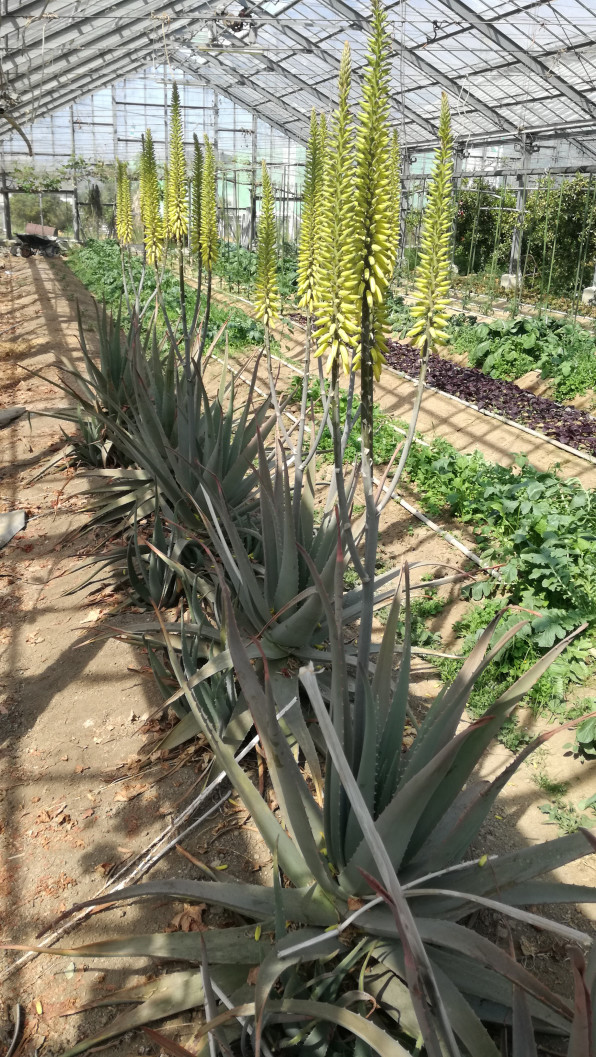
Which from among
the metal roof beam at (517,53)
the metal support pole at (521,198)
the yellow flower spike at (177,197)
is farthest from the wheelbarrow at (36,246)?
the yellow flower spike at (177,197)

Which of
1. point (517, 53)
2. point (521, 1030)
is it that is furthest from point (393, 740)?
point (517, 53)

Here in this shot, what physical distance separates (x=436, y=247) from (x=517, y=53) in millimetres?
14382

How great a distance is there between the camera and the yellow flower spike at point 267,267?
9.82ft

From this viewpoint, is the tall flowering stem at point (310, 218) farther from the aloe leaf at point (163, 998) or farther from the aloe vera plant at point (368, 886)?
the aloe leaf at point (163, 998)

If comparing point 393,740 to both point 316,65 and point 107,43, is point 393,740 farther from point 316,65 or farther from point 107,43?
point 316,65

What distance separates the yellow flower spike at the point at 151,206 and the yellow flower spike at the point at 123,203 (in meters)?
0.76

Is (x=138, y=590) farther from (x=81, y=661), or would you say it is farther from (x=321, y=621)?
(x=321, y=621)

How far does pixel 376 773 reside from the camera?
1993 millimetres

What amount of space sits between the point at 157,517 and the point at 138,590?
35 centimetres

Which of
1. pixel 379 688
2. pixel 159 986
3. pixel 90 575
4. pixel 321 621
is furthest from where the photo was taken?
pixel 90 575

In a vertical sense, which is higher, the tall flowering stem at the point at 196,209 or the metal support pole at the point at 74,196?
the metal support pole at the point at 74,196

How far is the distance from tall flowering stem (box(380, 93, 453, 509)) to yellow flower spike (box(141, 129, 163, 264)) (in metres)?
2.94

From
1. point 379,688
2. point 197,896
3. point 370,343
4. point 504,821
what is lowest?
point 504,821

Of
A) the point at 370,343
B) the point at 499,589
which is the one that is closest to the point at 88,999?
the point at 370,343
